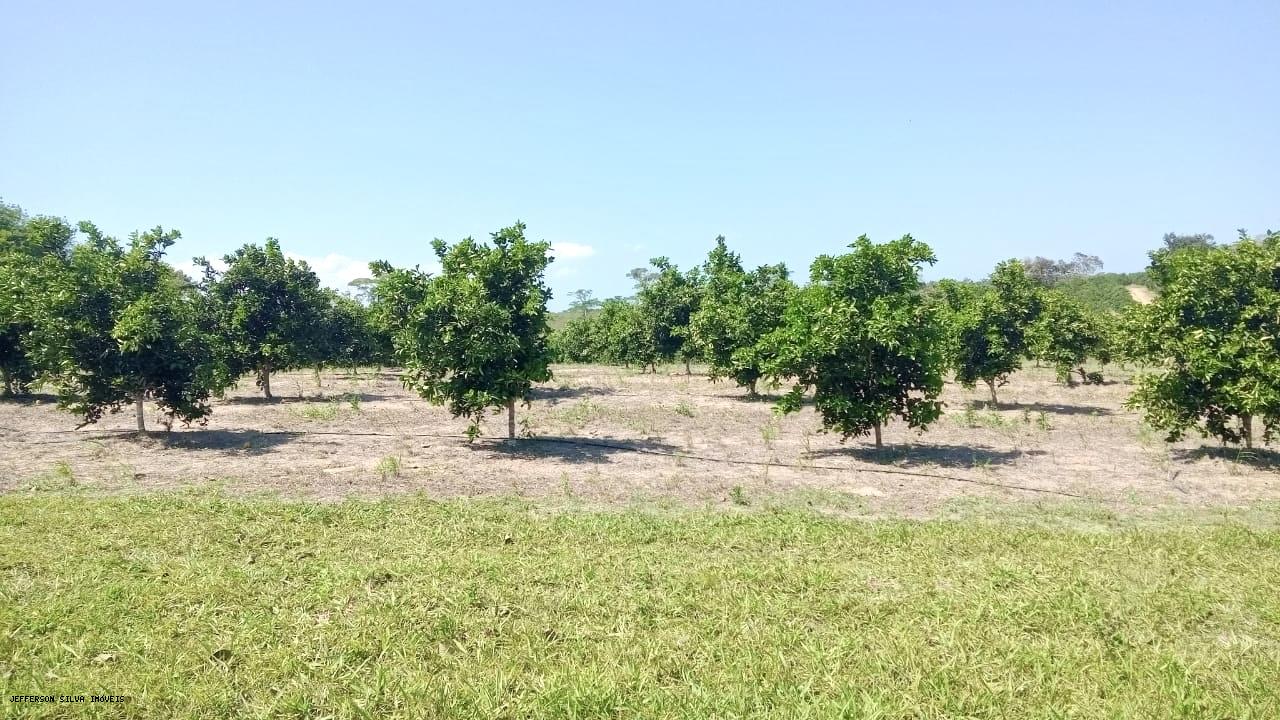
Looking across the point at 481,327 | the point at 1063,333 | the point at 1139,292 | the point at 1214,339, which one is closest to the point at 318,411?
the point at 481,327

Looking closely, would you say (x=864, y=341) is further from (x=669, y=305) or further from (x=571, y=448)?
(x=669, y=305)

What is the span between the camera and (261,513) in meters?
11.1

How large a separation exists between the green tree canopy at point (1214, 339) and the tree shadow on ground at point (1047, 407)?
381 inches

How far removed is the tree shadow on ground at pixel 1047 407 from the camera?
26.0 m

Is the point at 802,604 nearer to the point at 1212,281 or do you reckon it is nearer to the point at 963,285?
the point at 1212,281

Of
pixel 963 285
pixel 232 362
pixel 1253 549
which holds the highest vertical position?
pixel 963 285

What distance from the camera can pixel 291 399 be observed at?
98.0ft

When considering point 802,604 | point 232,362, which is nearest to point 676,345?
point 232,362

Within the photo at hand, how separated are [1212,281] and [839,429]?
8.63 meters

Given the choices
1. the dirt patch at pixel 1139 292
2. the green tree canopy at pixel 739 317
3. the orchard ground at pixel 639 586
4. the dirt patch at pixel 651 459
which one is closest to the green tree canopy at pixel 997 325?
the dirt patch at pixel 651 459

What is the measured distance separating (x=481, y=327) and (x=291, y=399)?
17.0 meters

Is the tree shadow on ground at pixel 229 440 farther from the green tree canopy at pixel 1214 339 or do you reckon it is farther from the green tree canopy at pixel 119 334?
the green tree canopy at pixel 1214 339

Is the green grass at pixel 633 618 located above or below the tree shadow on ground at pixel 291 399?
below

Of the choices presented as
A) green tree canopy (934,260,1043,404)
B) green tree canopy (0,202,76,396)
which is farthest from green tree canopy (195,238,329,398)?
green tree canopy (934,260,1043,404)
